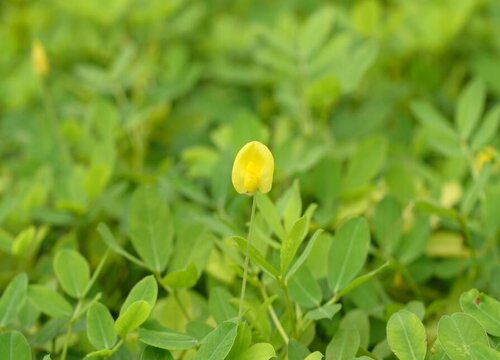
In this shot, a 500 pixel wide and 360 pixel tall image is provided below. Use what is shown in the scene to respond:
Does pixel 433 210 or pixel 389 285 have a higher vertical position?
pixel 433 210

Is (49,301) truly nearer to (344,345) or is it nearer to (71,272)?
(71,272)

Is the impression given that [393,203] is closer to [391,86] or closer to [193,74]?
[391,86]

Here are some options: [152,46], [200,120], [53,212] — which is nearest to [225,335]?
[53,212]

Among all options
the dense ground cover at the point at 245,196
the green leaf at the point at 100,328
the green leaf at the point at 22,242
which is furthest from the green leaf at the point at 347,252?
the green leaf at the point at 22,242

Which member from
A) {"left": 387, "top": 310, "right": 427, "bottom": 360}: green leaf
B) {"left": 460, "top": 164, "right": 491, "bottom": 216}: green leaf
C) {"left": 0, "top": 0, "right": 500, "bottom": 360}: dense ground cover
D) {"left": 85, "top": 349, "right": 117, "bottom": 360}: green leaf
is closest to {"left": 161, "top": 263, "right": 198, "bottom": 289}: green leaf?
{"left": 0, "top": 0, "right": 500, "bottom": 360}: dense ground cover

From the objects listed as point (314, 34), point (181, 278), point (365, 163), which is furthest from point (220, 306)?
point (314, 34)

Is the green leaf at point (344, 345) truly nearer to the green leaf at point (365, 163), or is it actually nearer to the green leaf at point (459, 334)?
the green leaf at point (459, 334)
